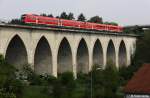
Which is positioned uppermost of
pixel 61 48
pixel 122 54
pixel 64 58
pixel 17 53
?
pixel 17 53

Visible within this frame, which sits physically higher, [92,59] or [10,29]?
[10,29]

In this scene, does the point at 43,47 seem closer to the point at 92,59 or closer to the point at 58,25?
Answer: the point at 58,25

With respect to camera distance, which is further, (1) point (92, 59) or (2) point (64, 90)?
(1) point (92, 59)

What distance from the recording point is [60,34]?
74000mm

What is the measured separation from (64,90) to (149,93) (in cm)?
1364


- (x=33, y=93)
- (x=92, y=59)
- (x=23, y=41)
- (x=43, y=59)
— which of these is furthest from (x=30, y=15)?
(x=92, y=59)

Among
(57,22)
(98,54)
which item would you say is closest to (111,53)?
(98,54)

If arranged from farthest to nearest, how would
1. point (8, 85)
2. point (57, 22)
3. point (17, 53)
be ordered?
1. point (57, 22)
2. point (17, 53)
3. point (8, 85)

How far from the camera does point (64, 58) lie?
259 ft

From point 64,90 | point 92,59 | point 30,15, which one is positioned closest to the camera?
point 64,90

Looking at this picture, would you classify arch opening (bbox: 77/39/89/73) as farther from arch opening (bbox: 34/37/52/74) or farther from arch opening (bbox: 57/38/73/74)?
arch opening (bbox: 34/37/52/74)

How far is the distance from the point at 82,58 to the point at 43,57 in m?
13.4

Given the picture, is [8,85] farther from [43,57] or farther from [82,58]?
[82,58]

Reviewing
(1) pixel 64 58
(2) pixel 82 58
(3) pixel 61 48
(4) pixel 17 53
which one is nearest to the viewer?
(4) pixel 17 53
